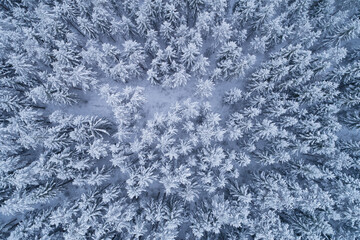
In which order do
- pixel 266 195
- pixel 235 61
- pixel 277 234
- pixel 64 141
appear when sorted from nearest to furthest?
pixel 277 234 → pixel 266 195 → pixel 64 141 → pixel 235 61

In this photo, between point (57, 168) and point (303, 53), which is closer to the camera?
point (57, 168)

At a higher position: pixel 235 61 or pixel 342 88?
pixel 235 61

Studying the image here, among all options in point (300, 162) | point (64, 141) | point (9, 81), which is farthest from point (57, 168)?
point (300, 162)

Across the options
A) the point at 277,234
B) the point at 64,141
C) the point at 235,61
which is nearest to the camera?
the point at 277,234

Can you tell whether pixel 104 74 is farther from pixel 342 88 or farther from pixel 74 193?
pixel 342 88

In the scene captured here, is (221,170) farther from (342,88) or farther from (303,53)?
(342,88)

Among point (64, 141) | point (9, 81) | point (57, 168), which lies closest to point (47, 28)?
point (9, 81)

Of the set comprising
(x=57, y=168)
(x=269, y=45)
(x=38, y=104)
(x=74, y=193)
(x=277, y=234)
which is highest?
(x=269, y=45)
